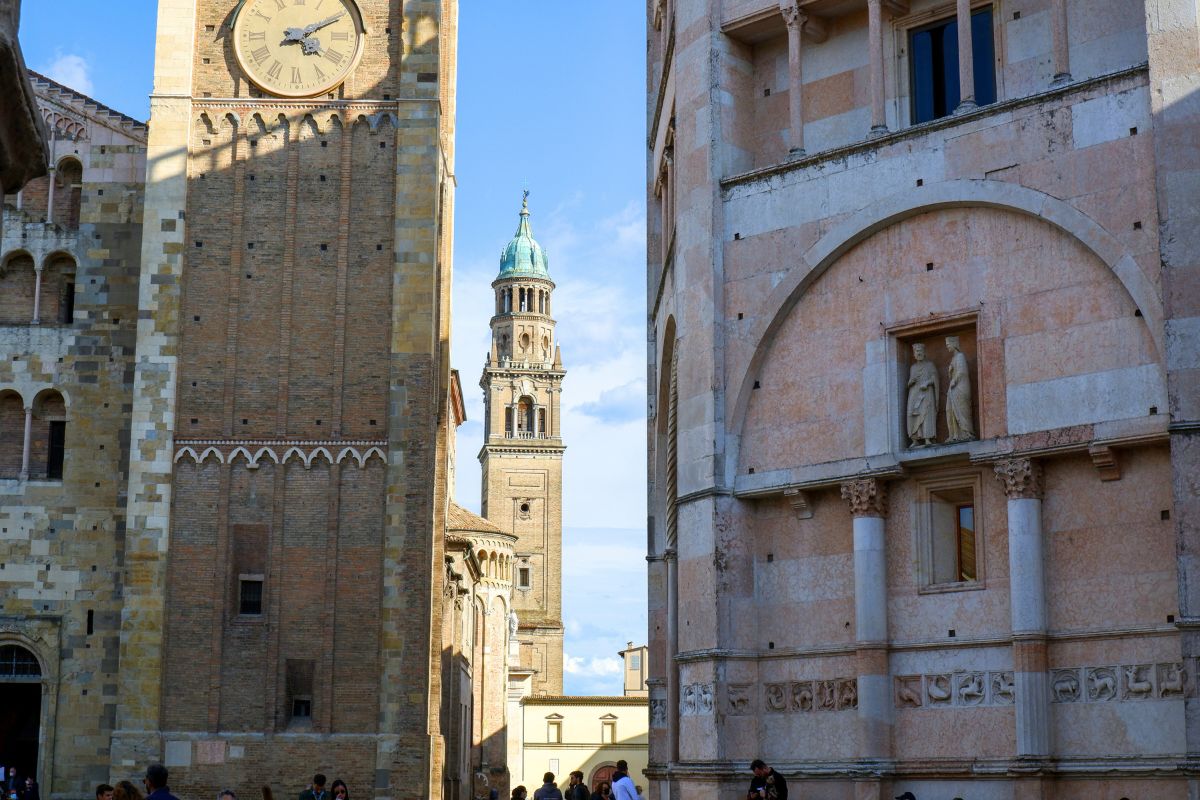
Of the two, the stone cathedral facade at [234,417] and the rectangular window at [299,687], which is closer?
the stone cathedral facade at [234,417]

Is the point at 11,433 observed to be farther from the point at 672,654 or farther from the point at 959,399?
the point at 959,399

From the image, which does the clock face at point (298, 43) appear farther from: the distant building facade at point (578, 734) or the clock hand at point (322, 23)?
the distant building facade at point (578, 734)

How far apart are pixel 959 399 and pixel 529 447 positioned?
70.1 meters

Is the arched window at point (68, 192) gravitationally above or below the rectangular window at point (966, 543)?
above

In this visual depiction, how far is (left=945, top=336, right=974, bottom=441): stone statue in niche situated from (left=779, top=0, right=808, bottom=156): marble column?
3511 mm

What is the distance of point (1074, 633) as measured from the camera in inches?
654

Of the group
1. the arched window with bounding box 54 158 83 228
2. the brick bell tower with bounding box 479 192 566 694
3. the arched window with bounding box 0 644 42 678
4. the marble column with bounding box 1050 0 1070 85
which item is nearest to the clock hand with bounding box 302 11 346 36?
the arched window with bounding box 54 158 83 228

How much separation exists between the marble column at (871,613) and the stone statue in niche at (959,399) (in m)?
1.11

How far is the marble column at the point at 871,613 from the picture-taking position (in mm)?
17875

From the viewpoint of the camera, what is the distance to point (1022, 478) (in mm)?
17062

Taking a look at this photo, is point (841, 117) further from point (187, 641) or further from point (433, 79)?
point (187, 641)

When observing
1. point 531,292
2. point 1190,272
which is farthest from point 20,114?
point 531,292

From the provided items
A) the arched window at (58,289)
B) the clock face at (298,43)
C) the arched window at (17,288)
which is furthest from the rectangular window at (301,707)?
the clock face at (298,43)

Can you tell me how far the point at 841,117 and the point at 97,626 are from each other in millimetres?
19402
